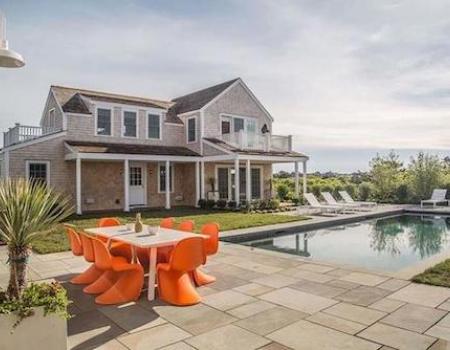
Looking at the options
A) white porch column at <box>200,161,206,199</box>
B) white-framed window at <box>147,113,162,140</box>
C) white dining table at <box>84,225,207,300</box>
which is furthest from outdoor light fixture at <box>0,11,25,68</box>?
white-framed window at <box>147,113,162,140</box>

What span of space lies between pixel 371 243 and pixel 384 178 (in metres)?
14.5

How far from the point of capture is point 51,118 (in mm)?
20109

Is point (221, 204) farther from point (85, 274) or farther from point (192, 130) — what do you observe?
point (85, 274)

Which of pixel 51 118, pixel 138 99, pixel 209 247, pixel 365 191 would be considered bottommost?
pixel 209 247

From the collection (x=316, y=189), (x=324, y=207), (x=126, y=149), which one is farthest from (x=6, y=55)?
(x=316, y=189)

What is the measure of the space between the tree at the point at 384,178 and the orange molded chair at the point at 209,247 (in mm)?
20886

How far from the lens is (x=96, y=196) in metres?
18.5

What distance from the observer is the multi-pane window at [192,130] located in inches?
842

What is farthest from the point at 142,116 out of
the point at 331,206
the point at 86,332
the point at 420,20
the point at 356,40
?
the point at 86,332

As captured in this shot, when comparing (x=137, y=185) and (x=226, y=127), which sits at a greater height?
(x=226, y=127)

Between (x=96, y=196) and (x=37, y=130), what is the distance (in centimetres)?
413

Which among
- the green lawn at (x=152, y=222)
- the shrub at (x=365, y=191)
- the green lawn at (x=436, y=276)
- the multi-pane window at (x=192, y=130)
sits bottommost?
the green lawn at (x=436, y=276)

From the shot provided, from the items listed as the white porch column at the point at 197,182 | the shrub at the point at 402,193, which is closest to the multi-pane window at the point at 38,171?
the white porch column at the point at 197,182

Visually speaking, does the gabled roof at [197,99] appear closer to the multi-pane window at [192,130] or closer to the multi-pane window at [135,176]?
the multi-pane window at [192,130]
